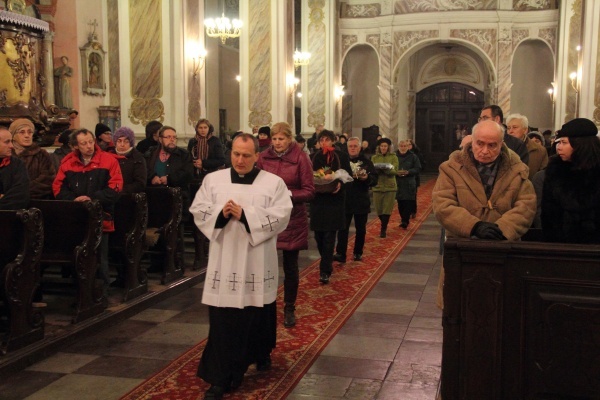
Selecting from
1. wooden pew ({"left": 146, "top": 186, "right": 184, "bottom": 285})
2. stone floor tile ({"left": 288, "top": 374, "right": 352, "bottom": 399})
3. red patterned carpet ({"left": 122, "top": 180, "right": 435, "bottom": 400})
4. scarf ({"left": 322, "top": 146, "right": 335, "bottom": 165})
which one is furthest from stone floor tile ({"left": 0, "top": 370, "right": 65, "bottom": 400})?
scarf ({"left": 322, "top": 146, "right": 335, "bottom": 165})

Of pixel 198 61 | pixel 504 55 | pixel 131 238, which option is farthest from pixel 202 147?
pixel 504 55

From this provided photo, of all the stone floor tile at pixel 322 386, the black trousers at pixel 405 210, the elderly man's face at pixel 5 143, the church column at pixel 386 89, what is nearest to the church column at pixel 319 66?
the church column at pixel 386 89

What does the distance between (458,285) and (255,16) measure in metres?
12.7

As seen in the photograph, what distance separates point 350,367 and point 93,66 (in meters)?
8.64

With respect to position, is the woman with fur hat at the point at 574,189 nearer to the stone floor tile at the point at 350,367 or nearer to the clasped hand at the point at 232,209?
the stone floor tile at the point at 350,367

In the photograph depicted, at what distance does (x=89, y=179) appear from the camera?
6.21 m

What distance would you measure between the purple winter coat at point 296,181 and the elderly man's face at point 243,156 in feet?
4.52

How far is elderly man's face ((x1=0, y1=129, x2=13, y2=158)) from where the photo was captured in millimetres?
5367

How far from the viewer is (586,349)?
131 inches

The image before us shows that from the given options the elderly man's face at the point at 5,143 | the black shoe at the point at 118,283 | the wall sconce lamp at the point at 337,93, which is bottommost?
the black shoe at the point at 118,283

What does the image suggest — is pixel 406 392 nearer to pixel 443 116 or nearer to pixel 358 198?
pixel 358 198

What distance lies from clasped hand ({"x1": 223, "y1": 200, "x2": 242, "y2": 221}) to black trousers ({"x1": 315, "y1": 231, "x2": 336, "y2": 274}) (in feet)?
11.1

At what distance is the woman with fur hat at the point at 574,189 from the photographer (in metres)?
3.73

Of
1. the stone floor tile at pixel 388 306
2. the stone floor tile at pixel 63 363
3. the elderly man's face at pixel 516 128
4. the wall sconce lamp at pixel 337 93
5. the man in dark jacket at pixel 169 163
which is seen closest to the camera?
the stone floor tile at pixel 63 363
